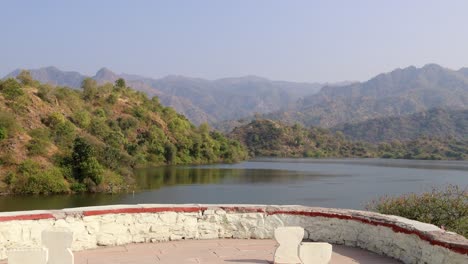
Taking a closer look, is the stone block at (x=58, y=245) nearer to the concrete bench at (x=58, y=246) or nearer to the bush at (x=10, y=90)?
the concrete bench at (x=58, y=246)

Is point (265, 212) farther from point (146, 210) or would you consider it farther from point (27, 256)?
point (27, 256)

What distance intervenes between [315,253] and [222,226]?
8.40 feet

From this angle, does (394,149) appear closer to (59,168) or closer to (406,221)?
(59,168)

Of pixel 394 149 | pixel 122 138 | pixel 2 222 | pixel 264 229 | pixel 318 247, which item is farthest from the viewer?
pixel 394 149

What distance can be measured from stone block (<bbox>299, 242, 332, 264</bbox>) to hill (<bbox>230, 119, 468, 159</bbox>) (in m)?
124

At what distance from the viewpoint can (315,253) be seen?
643 centimetres

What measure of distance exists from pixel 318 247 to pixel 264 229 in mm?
2421

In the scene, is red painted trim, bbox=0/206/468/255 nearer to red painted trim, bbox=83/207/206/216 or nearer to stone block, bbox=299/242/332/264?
red painted trim, bbox=83/207/206/216

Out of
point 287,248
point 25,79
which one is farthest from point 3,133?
point 287,248

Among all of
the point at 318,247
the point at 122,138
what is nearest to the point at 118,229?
the point at 318,247

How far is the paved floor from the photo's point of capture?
712cm

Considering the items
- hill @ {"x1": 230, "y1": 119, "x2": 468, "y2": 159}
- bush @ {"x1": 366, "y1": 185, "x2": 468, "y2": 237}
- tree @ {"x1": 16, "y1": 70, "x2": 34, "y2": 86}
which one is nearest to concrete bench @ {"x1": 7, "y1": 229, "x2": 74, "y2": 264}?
bush @ {"x1": 366, "y1": 185, "x2": 468, "y2": 237}

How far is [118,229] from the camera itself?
801 cm

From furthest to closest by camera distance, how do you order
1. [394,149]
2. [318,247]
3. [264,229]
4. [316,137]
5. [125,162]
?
[316,137] < [394,149] < [125,162] < [264,229] < [318,247]
